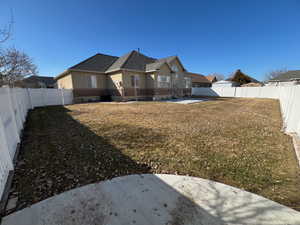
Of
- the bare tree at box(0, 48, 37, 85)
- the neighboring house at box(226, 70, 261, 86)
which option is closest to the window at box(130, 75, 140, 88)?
the bare tree at box(0, 48, 37, 85)

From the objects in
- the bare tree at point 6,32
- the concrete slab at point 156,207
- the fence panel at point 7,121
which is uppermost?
the bare tree at point 6,32

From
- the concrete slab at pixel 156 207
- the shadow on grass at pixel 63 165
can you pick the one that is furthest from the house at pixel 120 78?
the concrete slab at pixel 156 207

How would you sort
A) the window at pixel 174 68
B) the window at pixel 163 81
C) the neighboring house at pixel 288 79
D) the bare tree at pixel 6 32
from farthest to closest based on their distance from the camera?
the neighboring house at pixel 288 79
the window at pixel 174 68
the window at pixel 163 81
the bare tree at pixel 6 32

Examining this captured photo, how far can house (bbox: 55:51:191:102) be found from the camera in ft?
47.4

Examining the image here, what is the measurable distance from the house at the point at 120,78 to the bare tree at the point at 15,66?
→ 298 centimetres

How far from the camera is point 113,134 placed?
438 cm

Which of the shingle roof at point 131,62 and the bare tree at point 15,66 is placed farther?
the shingle roof at point 131,62

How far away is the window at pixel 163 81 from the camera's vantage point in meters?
16.8

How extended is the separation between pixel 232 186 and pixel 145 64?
1810 cm

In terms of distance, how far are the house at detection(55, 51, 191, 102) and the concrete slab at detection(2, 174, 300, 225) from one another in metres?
13.6

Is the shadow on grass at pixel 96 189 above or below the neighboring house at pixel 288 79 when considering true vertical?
below

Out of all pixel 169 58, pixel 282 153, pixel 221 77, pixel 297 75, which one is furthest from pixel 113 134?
pixel 221 77

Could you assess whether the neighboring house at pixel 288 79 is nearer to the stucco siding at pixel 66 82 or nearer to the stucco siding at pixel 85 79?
the stucco siding at pixel 85 79

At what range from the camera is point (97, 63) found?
15992 mm
